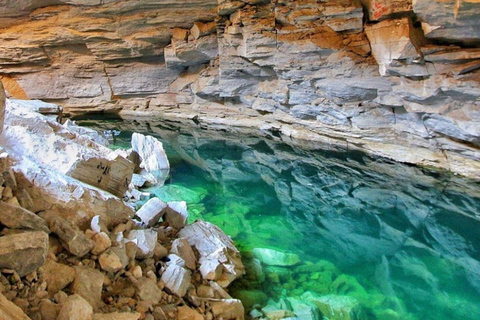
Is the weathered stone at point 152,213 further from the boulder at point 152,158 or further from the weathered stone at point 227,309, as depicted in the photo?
the boulder at point 152,158

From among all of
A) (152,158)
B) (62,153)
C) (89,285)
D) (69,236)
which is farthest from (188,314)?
(152,158)

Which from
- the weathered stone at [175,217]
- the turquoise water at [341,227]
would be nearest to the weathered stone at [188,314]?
the turquoise water at [341,227]

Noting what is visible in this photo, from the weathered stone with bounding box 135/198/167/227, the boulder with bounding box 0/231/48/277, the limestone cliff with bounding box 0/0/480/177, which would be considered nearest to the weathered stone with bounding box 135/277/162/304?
the boulder with bounding box 0/231/48/277

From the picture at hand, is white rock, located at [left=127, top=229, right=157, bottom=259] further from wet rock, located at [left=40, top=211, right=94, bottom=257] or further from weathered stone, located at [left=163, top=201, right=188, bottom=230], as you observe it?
weathered stone, located at [left=163, top=201, right=188, bottom=230]

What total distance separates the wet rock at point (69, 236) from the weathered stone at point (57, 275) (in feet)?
0.56

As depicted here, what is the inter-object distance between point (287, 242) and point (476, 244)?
2.93 m

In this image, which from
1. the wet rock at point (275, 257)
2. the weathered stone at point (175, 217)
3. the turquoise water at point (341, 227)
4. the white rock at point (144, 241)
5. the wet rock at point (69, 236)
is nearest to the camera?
the wet rock at point (69, 236)

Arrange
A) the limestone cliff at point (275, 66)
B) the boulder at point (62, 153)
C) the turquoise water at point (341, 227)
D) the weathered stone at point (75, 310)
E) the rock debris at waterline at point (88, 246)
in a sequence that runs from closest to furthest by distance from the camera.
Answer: the weathered stone at point (75, 310) → the rock debris at waterline at point (88, 246) → the boulder at point (62, 153) → the turquoise water at point (341, 227) → the limestone cliff at point (275, 66)

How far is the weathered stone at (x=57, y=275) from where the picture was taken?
8.37 feet

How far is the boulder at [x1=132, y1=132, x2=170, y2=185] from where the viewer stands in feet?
26.8

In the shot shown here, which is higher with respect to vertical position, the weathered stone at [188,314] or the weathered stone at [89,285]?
the weathered stone at [89,285]

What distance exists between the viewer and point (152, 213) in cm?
443

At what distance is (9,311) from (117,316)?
28.2 inches

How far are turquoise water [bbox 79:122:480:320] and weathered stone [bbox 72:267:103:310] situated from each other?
157 cm
